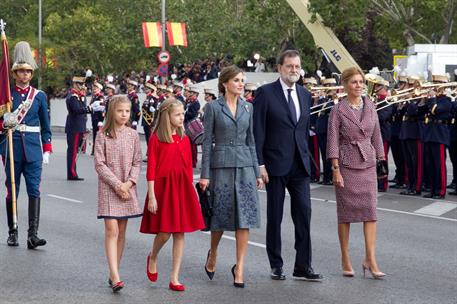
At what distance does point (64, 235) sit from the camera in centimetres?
1370

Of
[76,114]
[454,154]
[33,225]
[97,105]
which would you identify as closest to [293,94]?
[33,225]

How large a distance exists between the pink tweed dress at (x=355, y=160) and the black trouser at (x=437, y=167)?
8.17 meters

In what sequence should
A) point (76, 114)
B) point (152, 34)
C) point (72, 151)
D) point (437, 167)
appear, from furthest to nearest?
1. point (152, 34)
2. point (76, 114)
3. point (72, 151)
4. point (437, 167)

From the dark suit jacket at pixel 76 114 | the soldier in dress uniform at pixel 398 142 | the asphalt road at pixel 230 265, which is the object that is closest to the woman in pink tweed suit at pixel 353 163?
the asphalt road at pixel 230 265

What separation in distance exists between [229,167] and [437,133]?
9388mm

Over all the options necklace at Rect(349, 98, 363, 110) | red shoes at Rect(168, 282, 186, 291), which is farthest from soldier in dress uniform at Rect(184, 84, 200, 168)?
red shoes at Rect(168, 282, 186, 291)

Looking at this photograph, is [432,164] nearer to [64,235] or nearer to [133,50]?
[64,235]

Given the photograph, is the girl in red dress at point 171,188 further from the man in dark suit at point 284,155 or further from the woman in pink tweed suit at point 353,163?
the woman in pink tweed suit at point 353,163

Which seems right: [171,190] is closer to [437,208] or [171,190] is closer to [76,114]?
[437,208]

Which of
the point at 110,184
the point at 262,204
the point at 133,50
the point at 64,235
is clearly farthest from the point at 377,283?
the point at 133,50

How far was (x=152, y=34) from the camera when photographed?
163 feet

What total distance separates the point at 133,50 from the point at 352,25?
1942 centimetres

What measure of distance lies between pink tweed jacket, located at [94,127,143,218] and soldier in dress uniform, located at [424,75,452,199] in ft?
31.6

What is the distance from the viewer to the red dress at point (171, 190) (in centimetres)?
1014
